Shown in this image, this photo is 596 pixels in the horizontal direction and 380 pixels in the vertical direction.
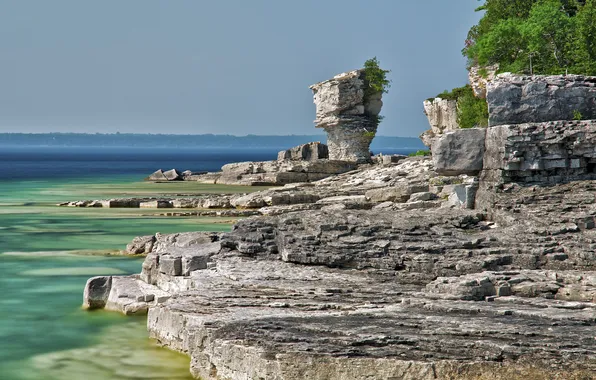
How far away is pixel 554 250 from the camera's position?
12445mm

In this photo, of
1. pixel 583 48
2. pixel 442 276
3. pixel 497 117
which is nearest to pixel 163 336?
pixel 442 276

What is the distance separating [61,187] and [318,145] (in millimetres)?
16344

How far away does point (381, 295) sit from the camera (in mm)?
11641

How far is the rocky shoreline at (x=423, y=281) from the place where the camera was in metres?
8.82

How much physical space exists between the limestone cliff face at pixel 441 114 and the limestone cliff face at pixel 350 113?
5890mm

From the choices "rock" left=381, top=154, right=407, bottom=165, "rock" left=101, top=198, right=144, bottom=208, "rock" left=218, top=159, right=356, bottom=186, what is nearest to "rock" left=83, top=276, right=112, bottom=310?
"rock" left=101, top=198, right=144, bottom=208

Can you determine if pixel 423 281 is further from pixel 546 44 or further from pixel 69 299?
pixel 546 44

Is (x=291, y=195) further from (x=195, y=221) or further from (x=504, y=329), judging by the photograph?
(x=504, y=329)

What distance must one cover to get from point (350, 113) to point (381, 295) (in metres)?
42.1

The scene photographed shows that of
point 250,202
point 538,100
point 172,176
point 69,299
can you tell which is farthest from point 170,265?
point 172,176

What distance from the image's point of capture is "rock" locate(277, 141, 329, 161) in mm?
54500

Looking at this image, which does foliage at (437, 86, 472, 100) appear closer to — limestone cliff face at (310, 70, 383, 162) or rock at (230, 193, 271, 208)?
limestone cliff face at (310, 70, 383, 162)

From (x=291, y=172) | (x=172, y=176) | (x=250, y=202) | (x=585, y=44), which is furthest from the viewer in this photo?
(x=172, y=176)

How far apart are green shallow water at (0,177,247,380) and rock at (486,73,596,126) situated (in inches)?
269
